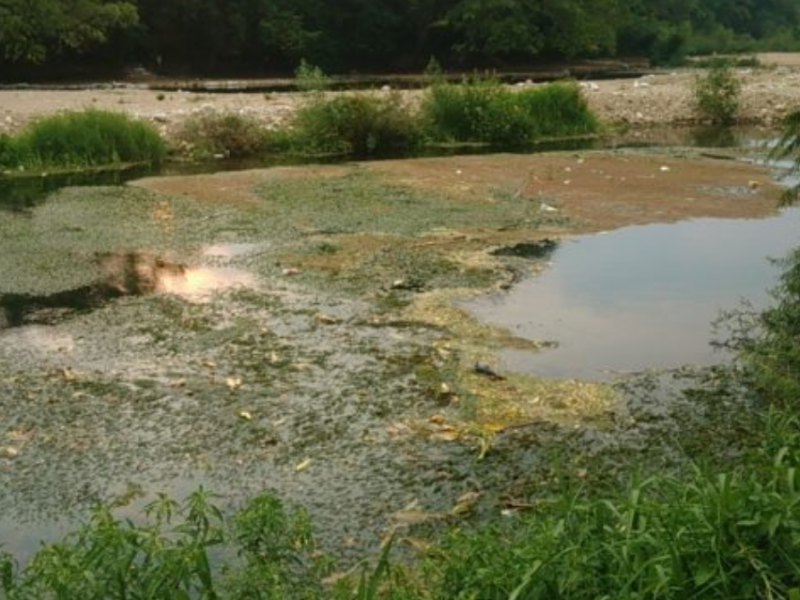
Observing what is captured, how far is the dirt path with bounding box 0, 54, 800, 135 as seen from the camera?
20.5 metres

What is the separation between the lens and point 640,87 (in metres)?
28.6

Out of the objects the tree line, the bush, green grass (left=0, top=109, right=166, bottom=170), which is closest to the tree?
the tree line

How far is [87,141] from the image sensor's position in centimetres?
1731

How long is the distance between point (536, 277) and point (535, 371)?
103 inches

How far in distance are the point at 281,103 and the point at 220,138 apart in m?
4.27

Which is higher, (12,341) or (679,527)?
(679,527)

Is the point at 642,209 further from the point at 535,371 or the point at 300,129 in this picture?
the point at 300,129

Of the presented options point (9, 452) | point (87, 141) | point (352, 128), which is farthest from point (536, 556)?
point (352, 128)

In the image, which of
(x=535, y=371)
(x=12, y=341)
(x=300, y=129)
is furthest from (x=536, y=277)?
(x=300, y=129)

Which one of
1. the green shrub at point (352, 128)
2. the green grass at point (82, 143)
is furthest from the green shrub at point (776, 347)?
the green grass at point (82, 143)

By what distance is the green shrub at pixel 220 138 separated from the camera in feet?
61.0

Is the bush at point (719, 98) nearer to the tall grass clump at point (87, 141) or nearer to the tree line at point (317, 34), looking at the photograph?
the tall grass clump at point (87, 141)

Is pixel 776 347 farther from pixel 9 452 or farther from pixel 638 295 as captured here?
pixel 9 452

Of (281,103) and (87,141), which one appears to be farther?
(281,103)
